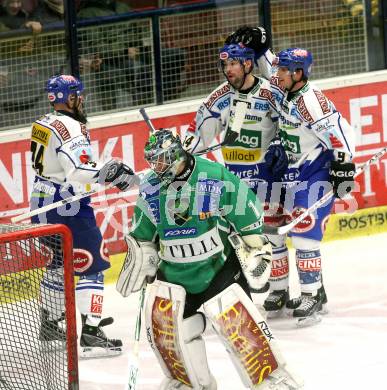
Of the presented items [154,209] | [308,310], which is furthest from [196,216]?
[308,310]

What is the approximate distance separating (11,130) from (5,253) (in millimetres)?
2038

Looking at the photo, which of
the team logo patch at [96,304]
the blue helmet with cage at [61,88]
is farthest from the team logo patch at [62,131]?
the team logo patch at [96,304]

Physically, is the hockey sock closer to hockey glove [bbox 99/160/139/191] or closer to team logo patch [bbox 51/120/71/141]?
hockey glove [bbox 99/160/139/191]

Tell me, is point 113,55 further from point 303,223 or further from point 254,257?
point 254,257

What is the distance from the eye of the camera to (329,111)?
681 centimetres

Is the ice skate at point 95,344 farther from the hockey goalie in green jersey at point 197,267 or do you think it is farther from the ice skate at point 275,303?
the hockey goalie in green jersey at point 197,267

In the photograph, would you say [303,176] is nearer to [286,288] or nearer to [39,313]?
[286,288]

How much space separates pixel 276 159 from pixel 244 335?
1.91m

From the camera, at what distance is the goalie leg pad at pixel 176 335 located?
532cm

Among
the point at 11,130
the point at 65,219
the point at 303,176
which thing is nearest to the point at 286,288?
the point at 303,176

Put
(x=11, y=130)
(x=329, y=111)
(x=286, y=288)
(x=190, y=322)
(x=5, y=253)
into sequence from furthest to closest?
(x=11, y=130)
(x=286, y=288)
(x=329, y=111)
(x=5, y=253)
(x=190, y=322)

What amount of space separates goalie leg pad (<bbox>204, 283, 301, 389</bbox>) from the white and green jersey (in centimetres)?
15

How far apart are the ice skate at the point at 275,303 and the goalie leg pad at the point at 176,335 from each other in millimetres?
1801

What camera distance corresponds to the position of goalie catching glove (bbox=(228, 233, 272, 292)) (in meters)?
5.37
